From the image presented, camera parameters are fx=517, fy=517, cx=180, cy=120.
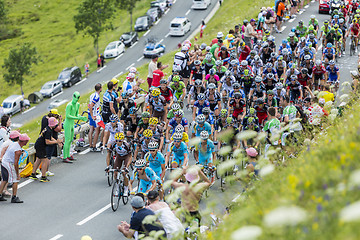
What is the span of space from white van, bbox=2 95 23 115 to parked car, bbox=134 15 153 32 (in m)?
20.3

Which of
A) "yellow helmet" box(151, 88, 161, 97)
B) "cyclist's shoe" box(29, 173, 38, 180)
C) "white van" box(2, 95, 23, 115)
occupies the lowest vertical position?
"white van" box(2, 95, 23, 115)

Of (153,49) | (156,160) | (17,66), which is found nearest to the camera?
(156,160)

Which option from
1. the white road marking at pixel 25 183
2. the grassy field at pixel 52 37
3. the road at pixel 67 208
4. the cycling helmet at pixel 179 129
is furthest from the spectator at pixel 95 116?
the grassy field at pixel 52 37

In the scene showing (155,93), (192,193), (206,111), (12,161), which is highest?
(192,193)

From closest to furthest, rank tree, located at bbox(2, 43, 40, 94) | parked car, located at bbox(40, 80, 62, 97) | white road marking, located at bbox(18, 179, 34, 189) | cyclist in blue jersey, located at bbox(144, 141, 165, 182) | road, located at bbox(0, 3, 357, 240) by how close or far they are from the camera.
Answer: cyclist in blue jersey, located at bbox(144, 141, 165, 182), road, located at bbox(0, 3, 357, 240), white road marking, located at bbox(18, 179, 34, 189), parked car, located at bbox(40, 80, 62, 97), tree, located at bbox(2, 43, 40, 94)

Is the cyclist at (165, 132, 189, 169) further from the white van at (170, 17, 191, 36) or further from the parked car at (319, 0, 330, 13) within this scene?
the white van at (170, 17, 191, 36)

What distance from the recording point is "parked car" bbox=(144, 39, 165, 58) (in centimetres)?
5914

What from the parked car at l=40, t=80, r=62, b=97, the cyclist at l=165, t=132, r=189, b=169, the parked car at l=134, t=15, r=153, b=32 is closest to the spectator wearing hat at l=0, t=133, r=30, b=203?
the cyclist at l=165, t=132, r=189, b=169

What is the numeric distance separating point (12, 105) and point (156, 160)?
4516cm

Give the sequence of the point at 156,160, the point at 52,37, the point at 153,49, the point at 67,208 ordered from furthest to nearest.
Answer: the point at 52,37, the point at 153,49, the point at 67,208, the point at 156,160

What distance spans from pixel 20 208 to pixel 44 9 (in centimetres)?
8654

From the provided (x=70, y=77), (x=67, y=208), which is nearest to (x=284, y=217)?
(x=67, y=208)

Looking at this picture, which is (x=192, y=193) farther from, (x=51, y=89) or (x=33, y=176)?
(x=51, y=89)

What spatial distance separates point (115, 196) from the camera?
14977 mm
